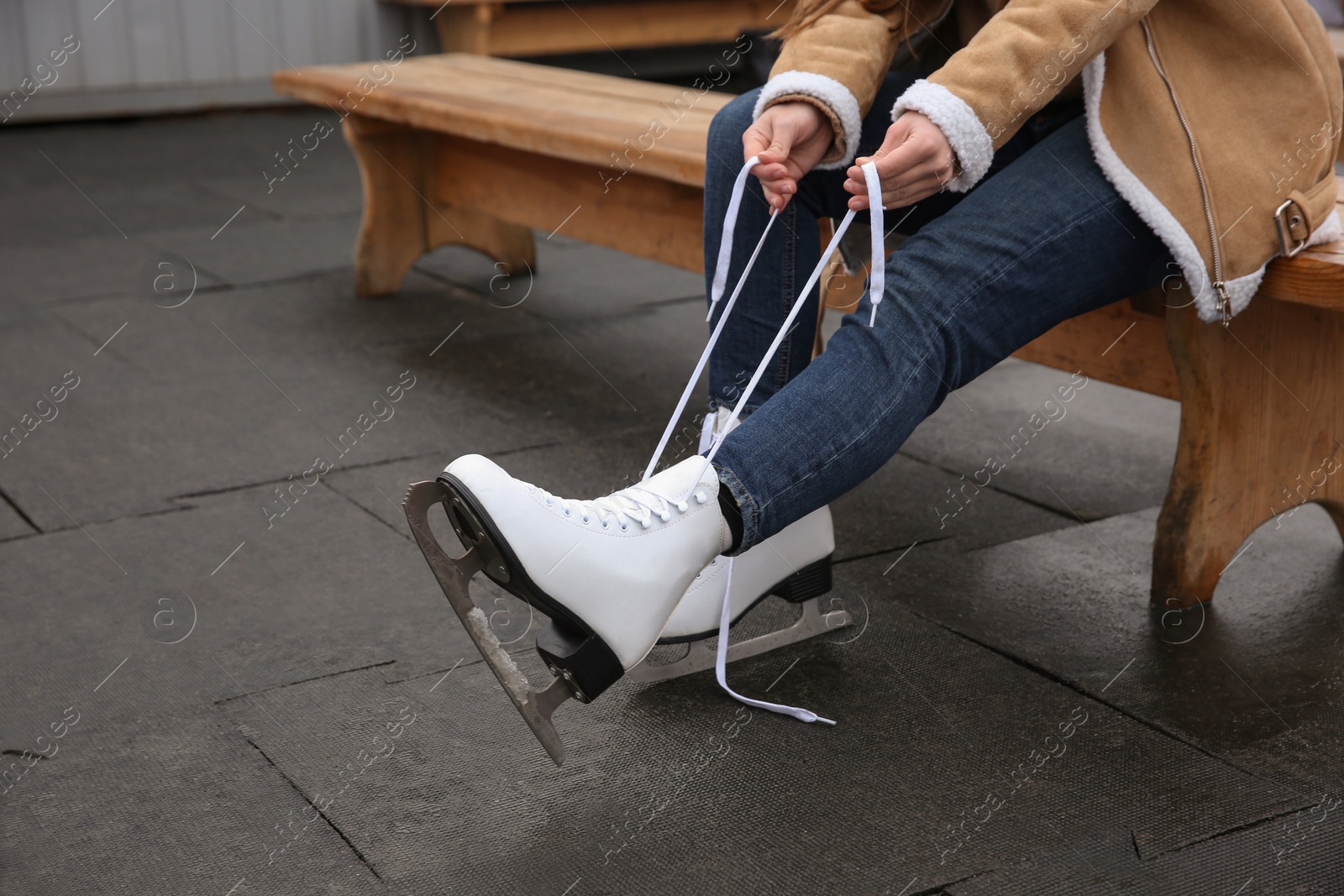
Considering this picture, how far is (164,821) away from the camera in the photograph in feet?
3.95

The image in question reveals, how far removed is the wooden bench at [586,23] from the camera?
6043 millimetres

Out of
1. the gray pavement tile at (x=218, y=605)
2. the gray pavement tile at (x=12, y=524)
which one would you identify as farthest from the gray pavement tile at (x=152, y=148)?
the gray pavement tile at (x=218, y=605)

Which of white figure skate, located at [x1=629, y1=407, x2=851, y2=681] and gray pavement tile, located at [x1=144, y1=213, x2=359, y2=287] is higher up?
white figure skate, located at [x1=629, y1=407, x2=851, y2=681]

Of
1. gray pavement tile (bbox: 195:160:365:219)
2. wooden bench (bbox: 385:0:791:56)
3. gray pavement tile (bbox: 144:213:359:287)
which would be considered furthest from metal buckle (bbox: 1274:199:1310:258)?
wooden bench (bbox: 385:0:791:56)

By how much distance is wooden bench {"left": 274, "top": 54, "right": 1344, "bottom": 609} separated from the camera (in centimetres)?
153

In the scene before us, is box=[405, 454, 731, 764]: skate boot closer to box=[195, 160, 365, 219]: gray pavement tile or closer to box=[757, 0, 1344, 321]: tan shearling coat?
box=[757, 0, 1344, 321]: tan shearling coat

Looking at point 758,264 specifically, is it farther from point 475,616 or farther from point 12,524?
point 12,524

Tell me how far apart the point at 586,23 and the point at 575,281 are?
3.35 m

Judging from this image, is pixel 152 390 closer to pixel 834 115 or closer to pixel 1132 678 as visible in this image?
pixel 834 115

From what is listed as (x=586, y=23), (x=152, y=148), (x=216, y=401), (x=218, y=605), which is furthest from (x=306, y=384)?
(x=586, y=23)

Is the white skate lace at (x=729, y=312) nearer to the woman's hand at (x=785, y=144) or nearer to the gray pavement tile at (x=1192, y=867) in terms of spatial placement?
the woman's hand at (x=785, y=144)

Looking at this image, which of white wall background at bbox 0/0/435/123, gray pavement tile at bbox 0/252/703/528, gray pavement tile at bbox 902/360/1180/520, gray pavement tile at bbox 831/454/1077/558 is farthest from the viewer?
white wall background at bbox 0/0/435/123

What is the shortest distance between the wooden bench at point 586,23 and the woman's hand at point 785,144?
4743 mm

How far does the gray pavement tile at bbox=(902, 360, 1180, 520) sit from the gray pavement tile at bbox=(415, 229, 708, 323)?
718 mm
